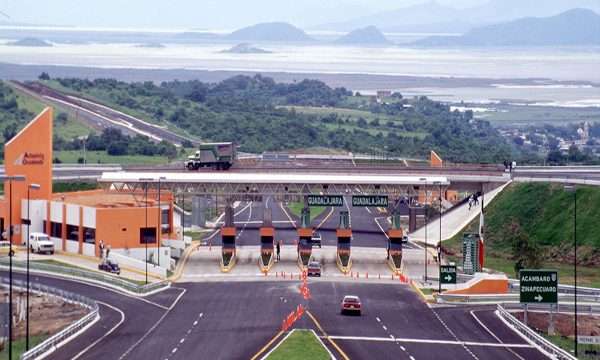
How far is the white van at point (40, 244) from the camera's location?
80.0 metres

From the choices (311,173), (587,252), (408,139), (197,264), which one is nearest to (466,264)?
(587,252)

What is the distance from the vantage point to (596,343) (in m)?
55.3

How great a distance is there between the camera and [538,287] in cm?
6066

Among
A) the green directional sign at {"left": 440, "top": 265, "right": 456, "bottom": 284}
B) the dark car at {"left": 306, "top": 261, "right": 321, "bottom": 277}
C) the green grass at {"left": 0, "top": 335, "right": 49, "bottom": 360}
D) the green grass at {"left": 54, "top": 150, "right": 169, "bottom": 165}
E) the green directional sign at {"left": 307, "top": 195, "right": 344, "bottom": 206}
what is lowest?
the green grass at {"left": 0, "top": 335, "right": 49, "bottom": 360}

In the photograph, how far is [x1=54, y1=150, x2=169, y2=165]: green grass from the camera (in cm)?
13100

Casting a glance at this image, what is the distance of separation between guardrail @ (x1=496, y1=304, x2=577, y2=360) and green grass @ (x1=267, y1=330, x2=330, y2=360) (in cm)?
793

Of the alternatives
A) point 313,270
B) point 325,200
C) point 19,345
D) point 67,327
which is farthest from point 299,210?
point 19,345

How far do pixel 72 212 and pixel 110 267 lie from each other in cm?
660

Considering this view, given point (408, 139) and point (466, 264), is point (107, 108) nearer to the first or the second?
point (408, 139)

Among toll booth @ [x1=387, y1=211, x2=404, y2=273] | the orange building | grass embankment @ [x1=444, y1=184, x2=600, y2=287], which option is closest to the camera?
the orange building

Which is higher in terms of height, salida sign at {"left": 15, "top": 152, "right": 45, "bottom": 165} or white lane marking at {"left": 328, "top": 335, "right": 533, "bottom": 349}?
salida sign at {"left": 15, "top": 152, "right": 45, "bottom": 165}

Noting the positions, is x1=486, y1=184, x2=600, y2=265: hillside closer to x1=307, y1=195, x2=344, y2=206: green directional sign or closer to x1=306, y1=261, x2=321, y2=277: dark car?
x1=307, y1=195, x2=344, y2=206: green directional sign

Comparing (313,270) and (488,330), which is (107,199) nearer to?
(313,270)

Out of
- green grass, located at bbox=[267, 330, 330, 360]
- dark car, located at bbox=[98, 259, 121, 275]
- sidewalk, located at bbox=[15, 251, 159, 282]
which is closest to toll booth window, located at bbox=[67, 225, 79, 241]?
sidewalk, located at bbox=[15, 251, 159, 282]
